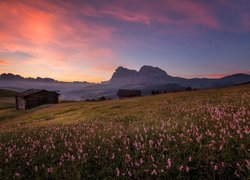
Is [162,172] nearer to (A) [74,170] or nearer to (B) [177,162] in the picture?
(B) [177,162]

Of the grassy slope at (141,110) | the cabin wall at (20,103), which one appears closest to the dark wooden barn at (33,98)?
the cabin wall at (20,103)

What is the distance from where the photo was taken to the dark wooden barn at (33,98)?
113250 millimetres

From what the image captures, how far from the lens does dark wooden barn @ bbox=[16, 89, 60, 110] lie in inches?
4459

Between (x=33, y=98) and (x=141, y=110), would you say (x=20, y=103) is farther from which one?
(x=141, y=110)

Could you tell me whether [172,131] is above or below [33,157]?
above

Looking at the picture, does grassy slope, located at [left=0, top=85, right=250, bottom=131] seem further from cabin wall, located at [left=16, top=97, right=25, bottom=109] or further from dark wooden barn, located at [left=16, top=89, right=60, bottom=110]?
cabin wall, located at [left=16, top=97, right=25, bottom=109]

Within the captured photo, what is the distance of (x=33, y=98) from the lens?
116 metres

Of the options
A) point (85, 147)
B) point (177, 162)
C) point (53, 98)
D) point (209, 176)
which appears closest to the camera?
point (209, 176)

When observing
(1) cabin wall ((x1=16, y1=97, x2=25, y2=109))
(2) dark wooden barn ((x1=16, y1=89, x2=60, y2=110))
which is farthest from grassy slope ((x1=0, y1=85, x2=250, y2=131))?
(1) cabin wall ((x1=16, y1=97, x2=25, y2=109))

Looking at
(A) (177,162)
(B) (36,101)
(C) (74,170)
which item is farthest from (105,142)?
(B) (36,101)

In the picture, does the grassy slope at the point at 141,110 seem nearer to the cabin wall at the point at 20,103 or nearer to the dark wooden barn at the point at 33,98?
the dark wooden barn at the point at 33,98

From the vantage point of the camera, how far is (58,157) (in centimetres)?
834

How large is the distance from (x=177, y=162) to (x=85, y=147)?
3877 millimetres

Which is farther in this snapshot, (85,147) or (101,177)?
(85,147)
